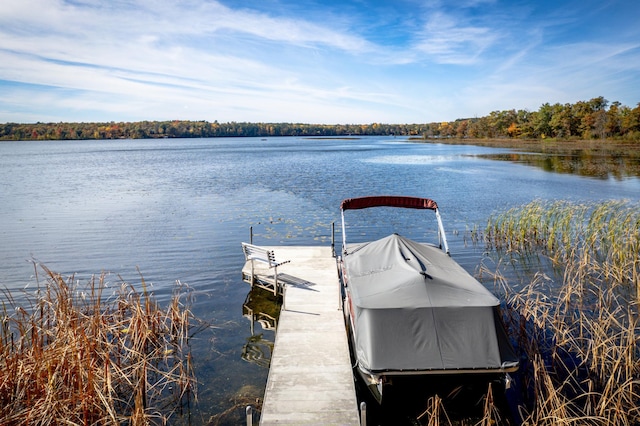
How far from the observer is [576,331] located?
10.3m

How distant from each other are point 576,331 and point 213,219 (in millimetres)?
18858

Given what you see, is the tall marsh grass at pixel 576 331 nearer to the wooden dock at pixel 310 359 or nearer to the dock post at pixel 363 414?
the dock post at pixel 363 414

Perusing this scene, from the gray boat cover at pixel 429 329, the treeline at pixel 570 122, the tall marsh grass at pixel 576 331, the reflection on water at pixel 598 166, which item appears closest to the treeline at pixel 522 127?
the treeline at pixel 570 122

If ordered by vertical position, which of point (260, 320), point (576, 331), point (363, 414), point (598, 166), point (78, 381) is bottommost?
point (260, 320)

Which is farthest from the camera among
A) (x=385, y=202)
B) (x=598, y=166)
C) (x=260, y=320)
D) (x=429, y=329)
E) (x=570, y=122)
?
(x=570, y=122)

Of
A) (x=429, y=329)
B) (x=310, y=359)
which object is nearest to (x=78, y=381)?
(x=310, y=359)

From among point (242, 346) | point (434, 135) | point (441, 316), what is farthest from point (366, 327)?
point (434, 135)

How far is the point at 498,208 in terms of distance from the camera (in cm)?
2638

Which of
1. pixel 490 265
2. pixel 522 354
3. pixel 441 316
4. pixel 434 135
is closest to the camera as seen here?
pixel 441 316

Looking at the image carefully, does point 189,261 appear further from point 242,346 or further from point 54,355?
point 54,355

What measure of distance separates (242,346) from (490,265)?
33.8 feet

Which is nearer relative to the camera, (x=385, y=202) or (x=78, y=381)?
(x=78, y=381)

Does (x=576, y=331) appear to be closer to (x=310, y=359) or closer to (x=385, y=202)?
(x=385, y=202)

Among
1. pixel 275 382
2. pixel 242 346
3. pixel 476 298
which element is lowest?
pixel 242 346
